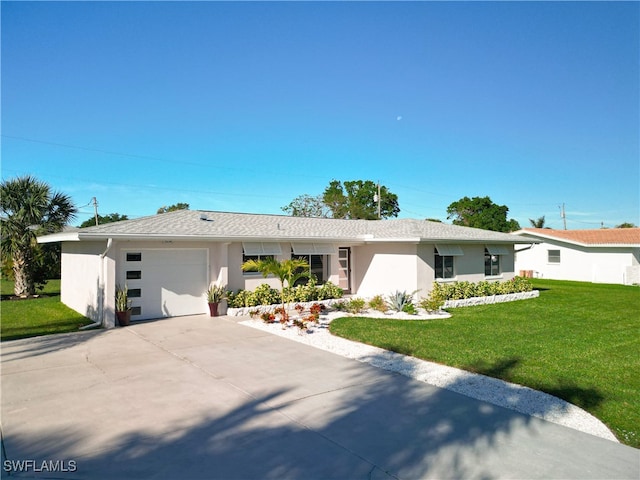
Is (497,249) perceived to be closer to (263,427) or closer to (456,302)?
(456,302)

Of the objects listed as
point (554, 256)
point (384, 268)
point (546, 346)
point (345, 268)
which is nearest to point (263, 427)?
point (546, 346)

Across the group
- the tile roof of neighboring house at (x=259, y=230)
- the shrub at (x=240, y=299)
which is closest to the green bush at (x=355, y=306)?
the tile roof of neighboring house at (x=259, y=230)

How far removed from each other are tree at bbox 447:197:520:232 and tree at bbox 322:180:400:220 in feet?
33.8

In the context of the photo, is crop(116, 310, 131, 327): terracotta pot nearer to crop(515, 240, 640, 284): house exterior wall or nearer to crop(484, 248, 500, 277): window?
crop(484, 248, 500, 277): window

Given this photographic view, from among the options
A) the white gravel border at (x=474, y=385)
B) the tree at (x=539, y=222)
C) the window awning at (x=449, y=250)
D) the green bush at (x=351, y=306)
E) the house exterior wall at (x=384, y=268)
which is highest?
the tree at (x=539, y=222)

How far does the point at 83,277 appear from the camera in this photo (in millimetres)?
14172

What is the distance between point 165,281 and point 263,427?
9.42 m

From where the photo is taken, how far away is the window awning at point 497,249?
1971cm

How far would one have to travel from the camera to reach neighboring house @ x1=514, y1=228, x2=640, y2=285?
93.2 feet

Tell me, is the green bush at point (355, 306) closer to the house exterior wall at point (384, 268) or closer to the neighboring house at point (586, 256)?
the house exterior wall at point (384, 268)

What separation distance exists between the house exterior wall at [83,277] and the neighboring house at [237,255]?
4 cm

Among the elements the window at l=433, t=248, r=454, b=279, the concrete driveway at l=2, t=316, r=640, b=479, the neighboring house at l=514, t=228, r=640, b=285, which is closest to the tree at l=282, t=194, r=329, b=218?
the neighboring house at l=514, t=228, r=640, b=285

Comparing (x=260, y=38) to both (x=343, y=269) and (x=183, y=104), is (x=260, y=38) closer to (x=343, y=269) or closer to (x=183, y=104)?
(x=183, y=104)

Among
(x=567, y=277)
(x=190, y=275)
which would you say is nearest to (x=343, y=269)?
(x=190, y=275)
